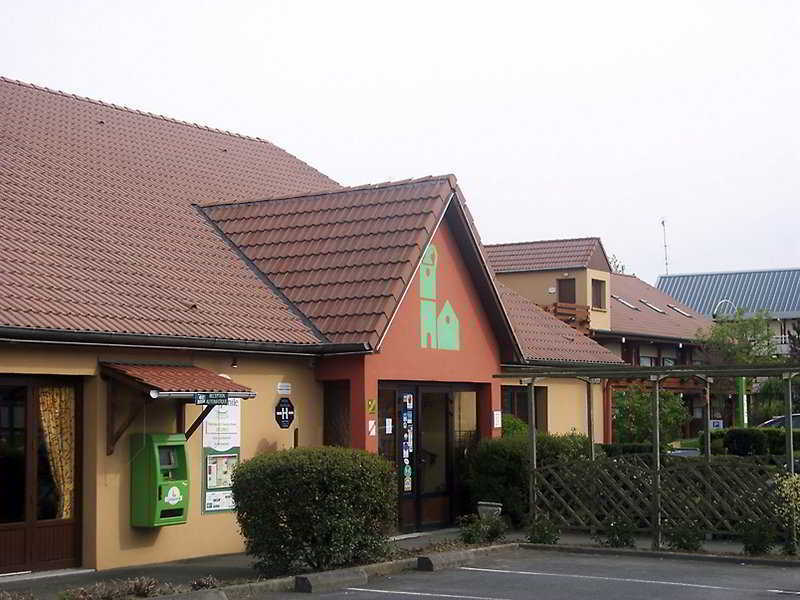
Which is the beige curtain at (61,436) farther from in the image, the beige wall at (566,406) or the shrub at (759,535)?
the beige wall at (566,406)

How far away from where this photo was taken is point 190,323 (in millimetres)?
17016

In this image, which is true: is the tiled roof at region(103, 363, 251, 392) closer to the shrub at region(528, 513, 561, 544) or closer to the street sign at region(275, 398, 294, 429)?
the street sign at region(275, 398, 294, 429)

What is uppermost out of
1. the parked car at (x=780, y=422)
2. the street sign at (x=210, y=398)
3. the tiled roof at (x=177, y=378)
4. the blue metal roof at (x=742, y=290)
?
the blue metal roof at (x=742, y=290)

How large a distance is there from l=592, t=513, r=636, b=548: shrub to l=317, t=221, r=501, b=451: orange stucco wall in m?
3.60

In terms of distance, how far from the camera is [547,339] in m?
26.3

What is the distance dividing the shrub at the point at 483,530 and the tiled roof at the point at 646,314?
28.1m

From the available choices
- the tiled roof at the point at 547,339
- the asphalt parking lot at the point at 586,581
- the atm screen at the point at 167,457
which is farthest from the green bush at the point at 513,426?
the atm screen at the point at 167,457

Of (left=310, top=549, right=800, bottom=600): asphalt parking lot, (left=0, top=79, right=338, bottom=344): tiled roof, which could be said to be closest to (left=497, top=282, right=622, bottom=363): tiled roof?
(left=0, top=79, right=338, bottom=344): tiled roof

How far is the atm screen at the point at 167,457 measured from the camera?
16.2 m

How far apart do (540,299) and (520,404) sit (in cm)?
1781

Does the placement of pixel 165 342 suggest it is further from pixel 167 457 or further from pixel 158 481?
pixel 158 481

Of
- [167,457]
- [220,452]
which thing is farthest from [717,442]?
[167,457]

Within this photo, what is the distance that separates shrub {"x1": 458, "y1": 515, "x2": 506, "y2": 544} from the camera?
714 inches

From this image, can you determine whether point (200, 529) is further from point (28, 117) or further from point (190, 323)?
point (28, 117)
